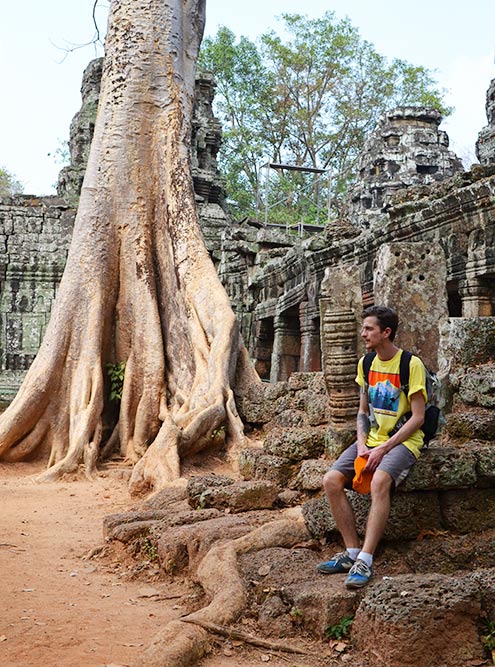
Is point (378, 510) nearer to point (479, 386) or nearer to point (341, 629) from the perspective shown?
point (341, 629)

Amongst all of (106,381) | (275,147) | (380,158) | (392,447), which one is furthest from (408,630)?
(275,147)

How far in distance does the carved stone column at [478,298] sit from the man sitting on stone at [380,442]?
15.1ft

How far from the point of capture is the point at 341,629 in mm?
2766

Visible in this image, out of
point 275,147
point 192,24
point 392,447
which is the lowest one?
point 392,447

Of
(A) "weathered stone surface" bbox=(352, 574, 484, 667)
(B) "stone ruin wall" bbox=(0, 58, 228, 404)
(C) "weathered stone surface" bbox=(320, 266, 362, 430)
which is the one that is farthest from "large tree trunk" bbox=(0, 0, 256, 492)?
(B) "stone ruin wall" bbox=(0, 58, 228, 404)

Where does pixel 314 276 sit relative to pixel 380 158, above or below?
below

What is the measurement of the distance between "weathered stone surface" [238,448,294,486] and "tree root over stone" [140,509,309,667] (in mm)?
565

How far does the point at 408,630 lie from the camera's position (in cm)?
253

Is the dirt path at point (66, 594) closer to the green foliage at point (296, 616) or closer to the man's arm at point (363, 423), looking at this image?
the green foliage at point (296, 616)

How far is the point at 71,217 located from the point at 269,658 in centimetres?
1113

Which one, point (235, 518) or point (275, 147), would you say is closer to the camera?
point (235, 518)

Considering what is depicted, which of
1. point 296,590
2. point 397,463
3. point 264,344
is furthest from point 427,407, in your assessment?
point 264,344

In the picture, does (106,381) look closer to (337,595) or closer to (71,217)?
(337,595)

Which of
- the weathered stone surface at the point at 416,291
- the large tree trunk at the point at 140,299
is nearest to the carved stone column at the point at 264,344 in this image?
the large tree trunk at the point at 140,299
